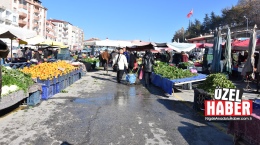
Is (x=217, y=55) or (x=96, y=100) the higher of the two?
(x=217, y=55)

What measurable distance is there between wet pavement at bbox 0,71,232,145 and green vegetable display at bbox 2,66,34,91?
29.6 inches

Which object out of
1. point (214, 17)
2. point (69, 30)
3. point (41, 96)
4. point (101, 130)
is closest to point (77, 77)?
point (41, 96)

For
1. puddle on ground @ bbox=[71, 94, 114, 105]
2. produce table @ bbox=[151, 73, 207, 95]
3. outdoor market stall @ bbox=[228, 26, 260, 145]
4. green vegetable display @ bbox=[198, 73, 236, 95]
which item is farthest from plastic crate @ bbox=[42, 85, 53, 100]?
outdoor market stall @ bbox=[228, 26, 260, 145]

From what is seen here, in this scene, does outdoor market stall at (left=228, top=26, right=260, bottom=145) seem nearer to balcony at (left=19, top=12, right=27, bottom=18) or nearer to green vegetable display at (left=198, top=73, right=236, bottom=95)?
green vegetable display at (left=198, top=73, right=236, bottom=95)

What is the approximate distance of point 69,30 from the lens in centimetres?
17088

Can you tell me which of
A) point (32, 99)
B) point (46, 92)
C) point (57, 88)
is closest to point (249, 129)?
point (32, 99)

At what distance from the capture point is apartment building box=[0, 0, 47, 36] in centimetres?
7301

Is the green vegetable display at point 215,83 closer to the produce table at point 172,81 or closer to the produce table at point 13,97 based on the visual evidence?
the produce table at point 172,81

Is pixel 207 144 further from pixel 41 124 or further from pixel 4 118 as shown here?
pixel 4 118

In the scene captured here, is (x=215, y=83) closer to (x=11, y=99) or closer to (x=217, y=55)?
(x=11, y=99)

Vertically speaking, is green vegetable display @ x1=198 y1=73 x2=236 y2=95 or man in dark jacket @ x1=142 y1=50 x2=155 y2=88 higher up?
man in dark jacket @ x1=142 y1=50 x2=155 y2=88

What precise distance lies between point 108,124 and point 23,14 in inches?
3448

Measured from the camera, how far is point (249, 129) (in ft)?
13.4

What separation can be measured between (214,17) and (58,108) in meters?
128
